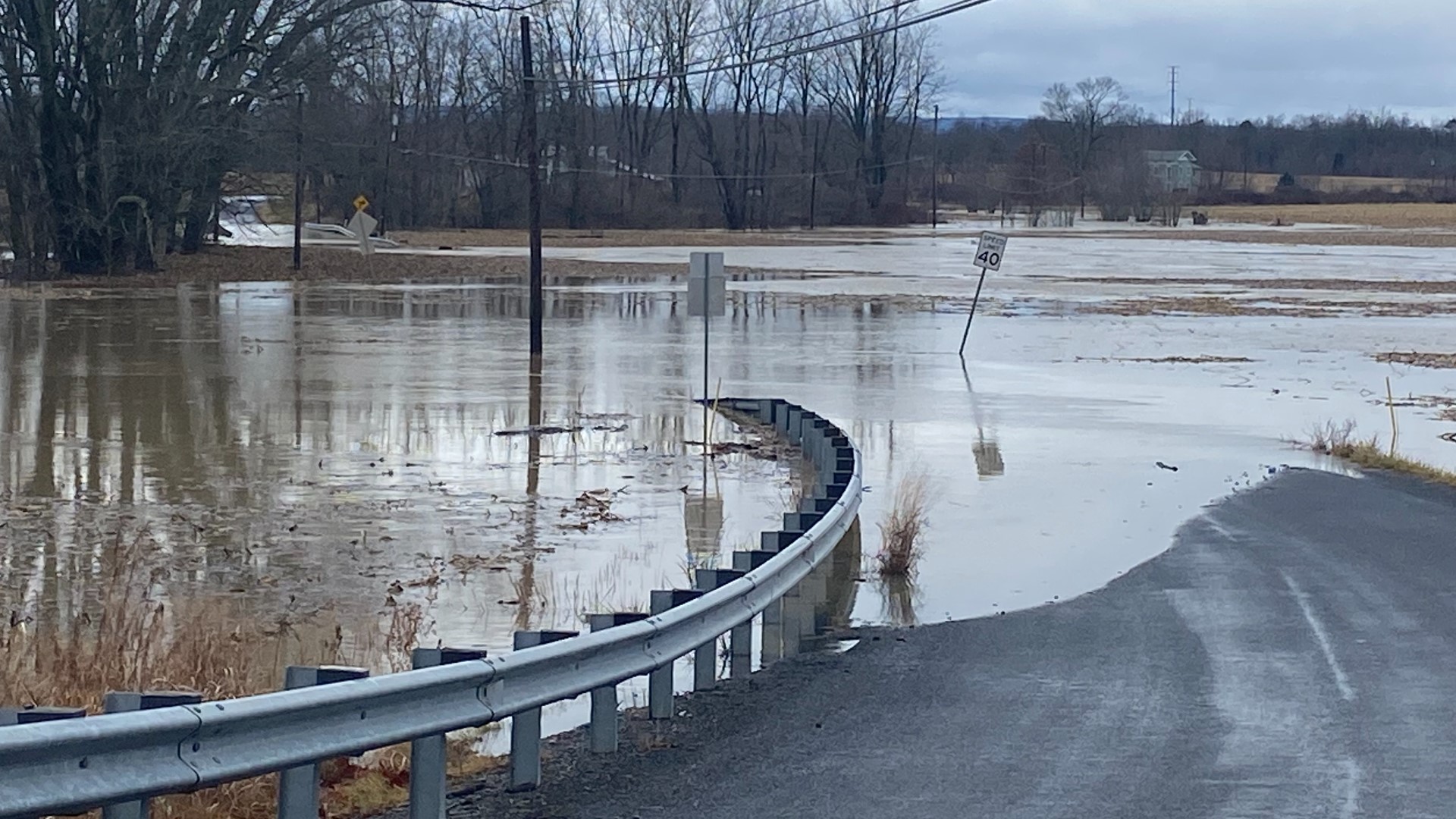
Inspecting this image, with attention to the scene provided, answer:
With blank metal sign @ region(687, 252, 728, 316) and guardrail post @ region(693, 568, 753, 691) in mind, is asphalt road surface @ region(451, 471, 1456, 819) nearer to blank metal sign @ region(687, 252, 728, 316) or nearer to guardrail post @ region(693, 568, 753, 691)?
guardrail post @ region(693, 568, 753, 691)

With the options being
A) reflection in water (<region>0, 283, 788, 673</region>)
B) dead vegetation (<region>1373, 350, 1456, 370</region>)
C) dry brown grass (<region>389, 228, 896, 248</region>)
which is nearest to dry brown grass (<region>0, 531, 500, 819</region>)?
reflection in water (<region>0, 283, 788, 673</region>)

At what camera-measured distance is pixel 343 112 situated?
76875 mm

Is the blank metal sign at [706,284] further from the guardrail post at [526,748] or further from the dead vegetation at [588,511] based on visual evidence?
the guardrail post at [526,748]

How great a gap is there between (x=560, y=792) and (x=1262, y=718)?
3.19 m

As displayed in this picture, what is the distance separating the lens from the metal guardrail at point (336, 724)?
4469 millimetres

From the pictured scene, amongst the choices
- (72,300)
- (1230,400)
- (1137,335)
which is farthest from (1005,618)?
(72,300)

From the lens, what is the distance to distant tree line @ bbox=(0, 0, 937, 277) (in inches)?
2121

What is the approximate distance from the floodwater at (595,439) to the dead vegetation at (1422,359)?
0.58m

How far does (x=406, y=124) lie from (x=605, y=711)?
110 m

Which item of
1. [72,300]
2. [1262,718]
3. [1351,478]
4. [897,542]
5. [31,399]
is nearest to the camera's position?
[1262,718]

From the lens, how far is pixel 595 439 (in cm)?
2008

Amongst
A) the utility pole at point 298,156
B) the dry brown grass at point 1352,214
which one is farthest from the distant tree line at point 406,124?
the dry brown grass at point 1352,214

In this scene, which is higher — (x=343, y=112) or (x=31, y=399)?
(x=343, y=112)

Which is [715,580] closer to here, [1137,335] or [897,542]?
[897,542]
